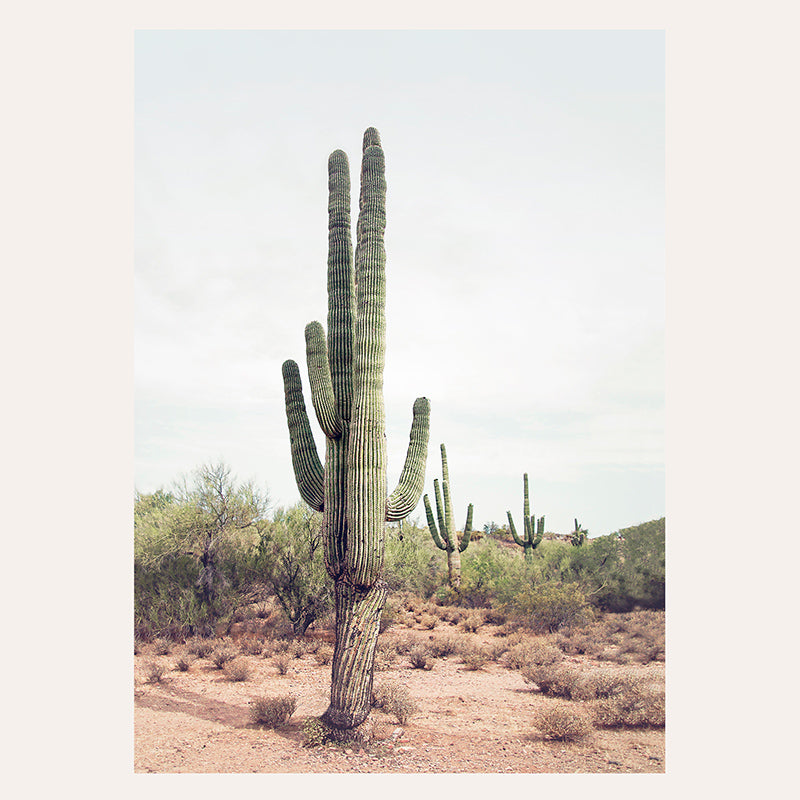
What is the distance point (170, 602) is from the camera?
14.6m

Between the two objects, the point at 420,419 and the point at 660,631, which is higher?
the point at 420,419

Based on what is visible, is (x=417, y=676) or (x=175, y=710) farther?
(x=417, y=676)

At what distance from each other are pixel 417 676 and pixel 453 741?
12.9 ft

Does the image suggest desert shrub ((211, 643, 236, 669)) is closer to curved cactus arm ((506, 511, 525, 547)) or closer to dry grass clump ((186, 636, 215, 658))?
dry grass clump ((186, 636, 215, 658))

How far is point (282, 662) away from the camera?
11.0 m

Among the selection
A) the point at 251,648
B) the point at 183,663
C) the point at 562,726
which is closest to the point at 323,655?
the point at 251,648

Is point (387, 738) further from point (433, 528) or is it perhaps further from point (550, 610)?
point (433, 528)

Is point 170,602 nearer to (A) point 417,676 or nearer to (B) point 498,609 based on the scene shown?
(A) point 417,676

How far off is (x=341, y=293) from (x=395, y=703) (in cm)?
566

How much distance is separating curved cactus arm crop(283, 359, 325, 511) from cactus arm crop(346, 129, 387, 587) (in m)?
1.00

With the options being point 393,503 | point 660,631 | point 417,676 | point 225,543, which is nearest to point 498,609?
point 660,631

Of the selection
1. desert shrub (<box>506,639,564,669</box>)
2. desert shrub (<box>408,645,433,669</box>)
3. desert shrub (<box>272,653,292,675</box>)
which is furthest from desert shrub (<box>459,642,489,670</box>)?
desert shrub (<box>272,653,292,675</box>)

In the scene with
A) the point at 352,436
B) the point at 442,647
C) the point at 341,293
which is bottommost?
the point at 442,647

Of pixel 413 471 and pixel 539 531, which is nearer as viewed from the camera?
pixel 413 471
